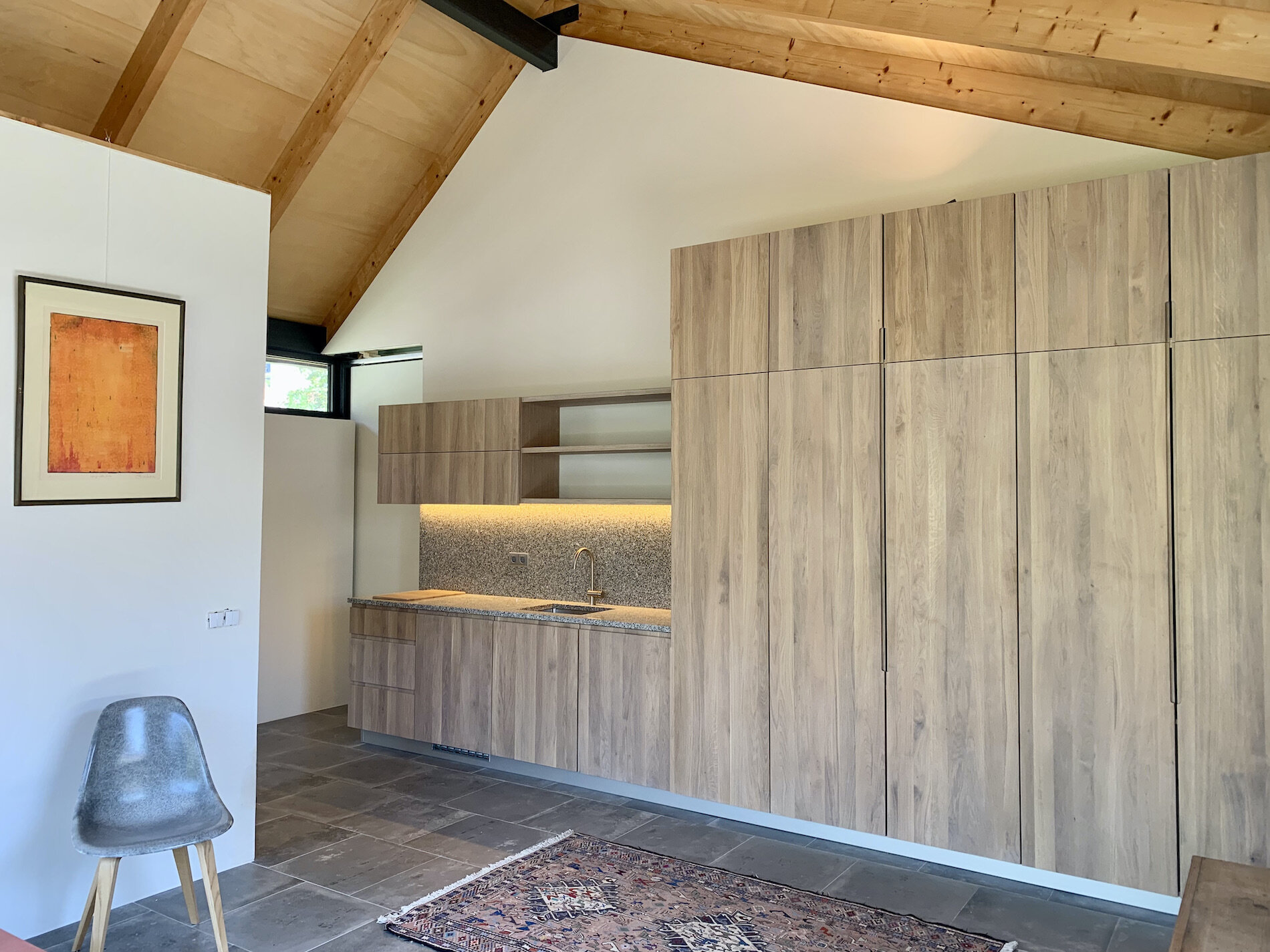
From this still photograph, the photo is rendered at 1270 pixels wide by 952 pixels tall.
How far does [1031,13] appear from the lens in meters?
3.05

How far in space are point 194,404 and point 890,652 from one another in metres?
2.99

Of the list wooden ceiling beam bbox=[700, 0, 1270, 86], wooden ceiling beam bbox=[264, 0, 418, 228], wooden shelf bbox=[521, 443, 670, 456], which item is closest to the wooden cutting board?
wooden shelf bbox=[521, 443, 670, 456]

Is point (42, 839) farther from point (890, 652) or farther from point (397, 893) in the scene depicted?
point (890, 652)

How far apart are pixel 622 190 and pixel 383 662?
10.4ft

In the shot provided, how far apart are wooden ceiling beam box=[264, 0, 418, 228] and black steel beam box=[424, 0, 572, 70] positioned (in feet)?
0.83

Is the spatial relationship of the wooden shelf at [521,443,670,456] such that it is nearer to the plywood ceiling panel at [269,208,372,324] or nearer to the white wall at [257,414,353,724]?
the white wall at [257,414,353,724]

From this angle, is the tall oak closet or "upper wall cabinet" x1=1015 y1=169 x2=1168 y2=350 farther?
"upper wall cabinet" x1=1015 y1=169 x2=1168 y2=350

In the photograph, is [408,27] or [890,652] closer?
[890,652]

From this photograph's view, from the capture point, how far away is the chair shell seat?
9.47 feet

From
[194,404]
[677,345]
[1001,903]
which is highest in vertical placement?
[677,345]

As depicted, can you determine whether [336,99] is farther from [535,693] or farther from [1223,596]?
[1223,596]

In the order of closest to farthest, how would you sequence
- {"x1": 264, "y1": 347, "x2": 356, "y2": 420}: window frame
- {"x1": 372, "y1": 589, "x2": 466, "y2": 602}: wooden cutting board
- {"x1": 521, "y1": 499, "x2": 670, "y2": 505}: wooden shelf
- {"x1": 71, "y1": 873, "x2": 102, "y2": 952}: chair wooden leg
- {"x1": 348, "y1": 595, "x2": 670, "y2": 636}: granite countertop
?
{"x1": 71, "y1": 873, "x2": 102, "y2": 952}: chair wooden leg
{"x1": 348, "y1": 595, "x2": 670, "y2": 636}: granite countertop
{"x1": 521, "y1": 499, "x2": 670, "y2": 505}: wooden shelf
{"x1": 372, "y1": 589, "x2": 466, "y2": 602}: wooden cutting board
{"x1": 264, "y1": 347, "x2": 356, "y2": 420}: window frame

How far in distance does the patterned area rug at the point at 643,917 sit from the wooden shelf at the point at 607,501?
1792 millimetres

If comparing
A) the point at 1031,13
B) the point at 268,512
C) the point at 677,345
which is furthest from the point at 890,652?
the point at 268,512
